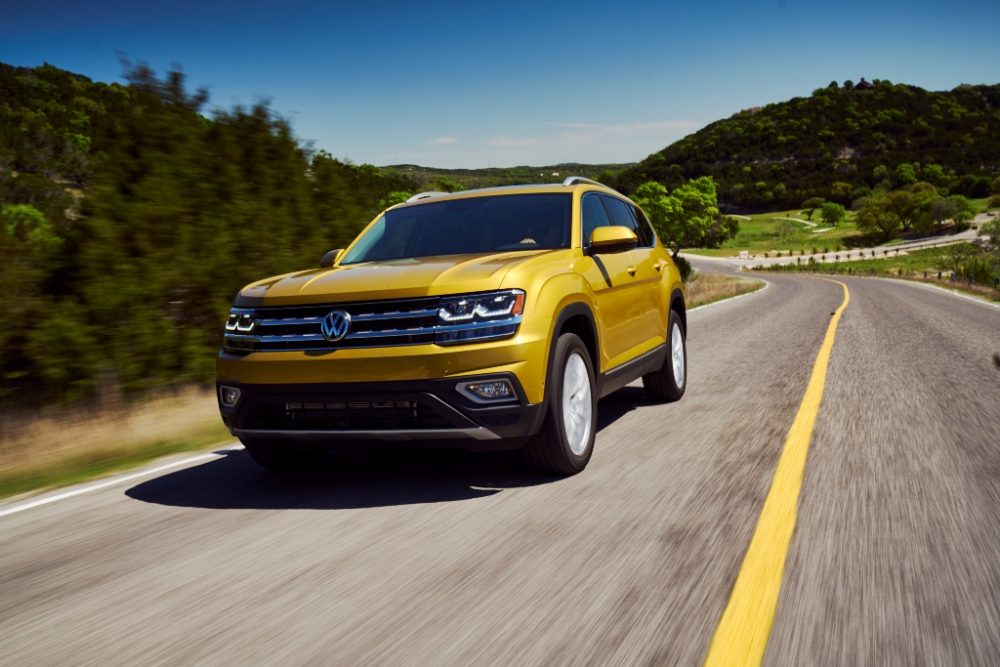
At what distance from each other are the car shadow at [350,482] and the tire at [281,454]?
0.08 meters

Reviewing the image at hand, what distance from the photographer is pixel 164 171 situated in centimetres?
927

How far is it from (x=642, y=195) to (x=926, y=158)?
91335mm

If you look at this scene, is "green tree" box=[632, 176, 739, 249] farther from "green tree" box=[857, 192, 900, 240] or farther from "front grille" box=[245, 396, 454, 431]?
"front grille" box=[245, 396, 454, 431]

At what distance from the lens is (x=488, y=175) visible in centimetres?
9519

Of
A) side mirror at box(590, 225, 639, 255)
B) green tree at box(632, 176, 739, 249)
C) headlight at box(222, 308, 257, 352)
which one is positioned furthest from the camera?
green tree at box(632, 176, 739, 249)

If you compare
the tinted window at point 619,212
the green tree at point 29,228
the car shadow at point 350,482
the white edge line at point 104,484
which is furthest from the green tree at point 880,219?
the white edge line at point 104,484

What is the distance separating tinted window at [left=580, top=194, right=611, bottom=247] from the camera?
6.33 meters

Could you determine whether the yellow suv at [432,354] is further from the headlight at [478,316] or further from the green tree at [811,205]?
the green tree at [811,205]

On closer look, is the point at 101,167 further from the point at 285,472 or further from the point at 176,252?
the point at 285,472

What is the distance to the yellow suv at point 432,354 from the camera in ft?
15.0

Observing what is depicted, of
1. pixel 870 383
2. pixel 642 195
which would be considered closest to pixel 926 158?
pixel 642 195

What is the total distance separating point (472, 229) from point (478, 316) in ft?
5.95

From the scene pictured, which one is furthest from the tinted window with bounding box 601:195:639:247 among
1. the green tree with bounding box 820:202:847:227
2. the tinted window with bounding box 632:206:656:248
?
the green tree with bounding box 820:202:847:227

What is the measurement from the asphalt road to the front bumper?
1.33 ft
